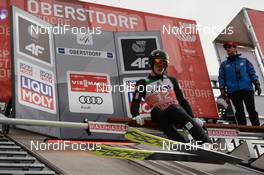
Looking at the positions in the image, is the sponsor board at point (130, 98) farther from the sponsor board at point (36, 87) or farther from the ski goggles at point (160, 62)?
the ski goggles at point (160, 62)

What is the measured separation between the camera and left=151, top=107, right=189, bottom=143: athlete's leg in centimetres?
578

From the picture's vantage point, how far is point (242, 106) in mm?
7938

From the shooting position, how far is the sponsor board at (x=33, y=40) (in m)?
6.85

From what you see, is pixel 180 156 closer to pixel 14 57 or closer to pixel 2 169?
pixel 2 169

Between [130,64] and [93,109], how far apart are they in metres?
1.18

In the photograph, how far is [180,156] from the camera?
16.8 ft

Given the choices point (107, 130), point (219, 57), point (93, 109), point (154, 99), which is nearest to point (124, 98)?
point (93, 109)

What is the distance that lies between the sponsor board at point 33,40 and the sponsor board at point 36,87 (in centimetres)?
20

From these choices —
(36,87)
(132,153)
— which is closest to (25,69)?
(36,87)

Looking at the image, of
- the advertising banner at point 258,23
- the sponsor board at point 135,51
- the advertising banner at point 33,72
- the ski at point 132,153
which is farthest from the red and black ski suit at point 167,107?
the advertising banner at point 258,23

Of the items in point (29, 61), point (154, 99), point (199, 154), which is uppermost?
point (29, 61)

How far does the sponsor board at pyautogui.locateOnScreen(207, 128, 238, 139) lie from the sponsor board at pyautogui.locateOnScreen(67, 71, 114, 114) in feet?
6.69

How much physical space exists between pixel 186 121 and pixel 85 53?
2.78m

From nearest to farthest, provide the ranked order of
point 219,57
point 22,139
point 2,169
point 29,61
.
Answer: point 2,169
point 22,139
point 29,61
point 219,57
